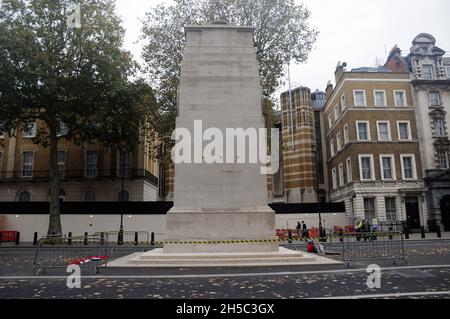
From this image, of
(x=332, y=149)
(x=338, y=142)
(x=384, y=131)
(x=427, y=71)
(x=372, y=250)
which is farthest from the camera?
(x=332, y=149)

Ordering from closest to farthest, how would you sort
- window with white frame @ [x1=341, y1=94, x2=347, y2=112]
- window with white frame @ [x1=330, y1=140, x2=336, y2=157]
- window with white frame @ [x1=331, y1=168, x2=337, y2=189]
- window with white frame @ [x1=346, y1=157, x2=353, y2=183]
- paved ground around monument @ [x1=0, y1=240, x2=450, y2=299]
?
1. paved ground around monument @ [x1=0, y1=240, x2=450, y2=299]
2. window with white frame @ [x1=346, y1=157, x2=353, y2=183]
3. window with white frame @ [x1=341, y1=94, x2=347, y2=112]
4. window with white frame @ [x1=331, y1=168, x2=337, y2=189]
5. window with white frame @ [x1=330, y1=140, x2=336, y2=157]

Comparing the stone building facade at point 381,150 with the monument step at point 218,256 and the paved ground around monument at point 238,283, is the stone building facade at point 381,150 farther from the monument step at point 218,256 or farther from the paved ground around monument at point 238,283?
the paved ground around monument at point 238,283

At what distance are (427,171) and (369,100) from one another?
9022mm

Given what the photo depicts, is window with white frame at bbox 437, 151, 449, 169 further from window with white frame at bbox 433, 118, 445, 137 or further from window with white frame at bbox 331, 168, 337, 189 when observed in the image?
window with white frame at bbox 331, 168, 337, 189

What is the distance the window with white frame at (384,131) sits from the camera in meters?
37.3

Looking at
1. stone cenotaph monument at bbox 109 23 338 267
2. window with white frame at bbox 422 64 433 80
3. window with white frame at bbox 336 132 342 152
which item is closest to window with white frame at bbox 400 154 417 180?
window with white frame at bbox 336 132 342 152

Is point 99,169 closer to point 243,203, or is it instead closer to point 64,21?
point 64,21

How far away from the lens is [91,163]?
35406 millimetres

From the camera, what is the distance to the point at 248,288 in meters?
7.43

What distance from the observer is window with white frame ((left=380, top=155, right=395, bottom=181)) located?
36188mm

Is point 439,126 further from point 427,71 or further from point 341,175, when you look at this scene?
point 341,175

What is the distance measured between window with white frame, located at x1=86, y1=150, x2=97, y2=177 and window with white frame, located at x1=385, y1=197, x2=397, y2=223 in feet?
93.7

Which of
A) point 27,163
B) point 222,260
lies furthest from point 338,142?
point 222,260

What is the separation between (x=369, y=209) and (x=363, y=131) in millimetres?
8040
